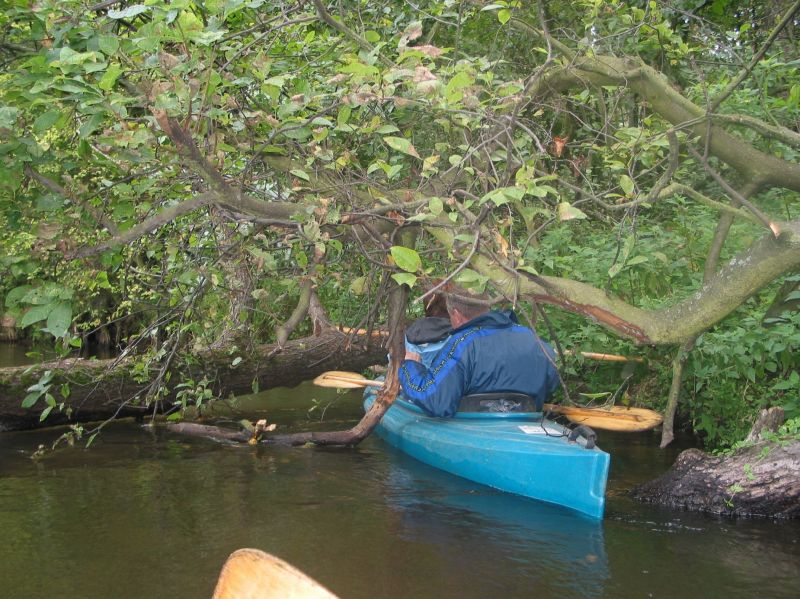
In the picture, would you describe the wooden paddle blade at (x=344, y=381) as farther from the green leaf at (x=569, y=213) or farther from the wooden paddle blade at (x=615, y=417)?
the green leaf at (x=569, y=213)

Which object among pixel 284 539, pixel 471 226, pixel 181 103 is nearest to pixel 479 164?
pixel 471 226

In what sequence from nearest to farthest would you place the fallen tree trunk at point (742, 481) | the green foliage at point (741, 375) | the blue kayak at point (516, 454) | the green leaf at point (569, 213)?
the green leaf at point (569, 213)
the fallen tree trunk at point (742, 481)
the blue kayak at point (516, 454)
the green foliage at point (741, 375)

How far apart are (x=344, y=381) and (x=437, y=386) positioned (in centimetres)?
159

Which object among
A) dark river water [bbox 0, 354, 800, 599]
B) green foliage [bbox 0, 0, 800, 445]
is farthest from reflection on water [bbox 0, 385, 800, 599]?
green foliage [bbox 0, 0, 800, 445]

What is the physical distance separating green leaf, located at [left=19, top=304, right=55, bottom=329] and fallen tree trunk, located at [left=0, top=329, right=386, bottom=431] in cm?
315

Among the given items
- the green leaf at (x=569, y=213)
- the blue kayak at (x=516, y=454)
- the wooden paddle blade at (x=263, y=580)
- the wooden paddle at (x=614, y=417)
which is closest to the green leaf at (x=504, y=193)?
the green leaf at (x=569, y=213)

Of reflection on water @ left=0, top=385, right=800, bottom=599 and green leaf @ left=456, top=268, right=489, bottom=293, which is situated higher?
green leaf @ left=456, top=268, right=489, bottom=293

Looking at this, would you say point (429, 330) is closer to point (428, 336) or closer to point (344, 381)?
point (428, 336)

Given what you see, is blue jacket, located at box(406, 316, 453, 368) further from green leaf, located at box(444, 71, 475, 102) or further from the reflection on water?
green leaf, located at box(444, 71, 475, 102)

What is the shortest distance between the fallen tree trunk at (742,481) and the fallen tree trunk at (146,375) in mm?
2406

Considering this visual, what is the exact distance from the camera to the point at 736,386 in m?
6.40

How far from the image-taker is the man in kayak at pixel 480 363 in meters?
5.77

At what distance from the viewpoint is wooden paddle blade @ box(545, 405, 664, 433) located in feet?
19.4

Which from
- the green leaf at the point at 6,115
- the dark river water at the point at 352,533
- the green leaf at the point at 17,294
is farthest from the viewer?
the dark river water at the point at 352,533
